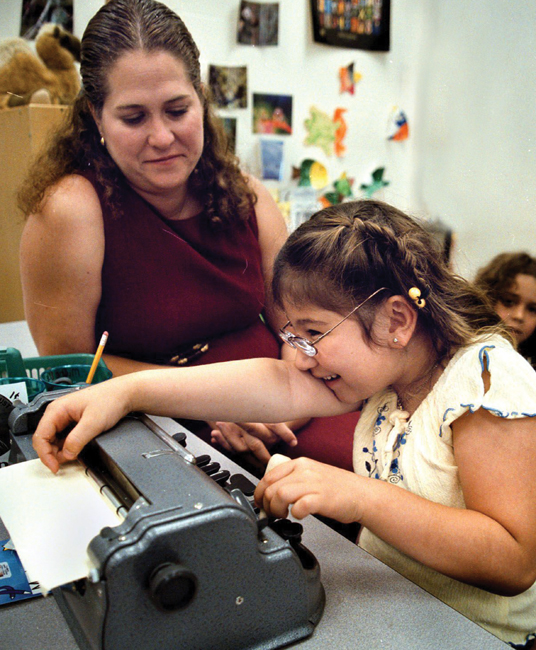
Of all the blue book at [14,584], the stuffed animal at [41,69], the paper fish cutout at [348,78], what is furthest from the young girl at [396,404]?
the paper fish cutout at [348,78]

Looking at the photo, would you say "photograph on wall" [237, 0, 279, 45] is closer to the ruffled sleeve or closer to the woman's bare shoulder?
the woman's bare shoulder

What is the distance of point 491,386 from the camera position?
78 centimetres

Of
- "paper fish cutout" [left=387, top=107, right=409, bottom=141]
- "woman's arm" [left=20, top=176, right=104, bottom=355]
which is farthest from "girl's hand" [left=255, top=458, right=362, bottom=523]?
"paper fish cutout" [left=387, top=107, right=409, bottom=141]

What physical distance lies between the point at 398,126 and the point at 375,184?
262 millimetres

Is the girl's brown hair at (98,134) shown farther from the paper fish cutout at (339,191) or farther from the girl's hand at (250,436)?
the paper fish cutout at (339,191)

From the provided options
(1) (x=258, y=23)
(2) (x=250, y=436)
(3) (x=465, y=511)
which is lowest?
(2) (x=250, y=436)

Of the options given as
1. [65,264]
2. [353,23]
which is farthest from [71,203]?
[353,23]

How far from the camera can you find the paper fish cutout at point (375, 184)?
2.64 metres

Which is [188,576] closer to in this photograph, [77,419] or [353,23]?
[77,419]

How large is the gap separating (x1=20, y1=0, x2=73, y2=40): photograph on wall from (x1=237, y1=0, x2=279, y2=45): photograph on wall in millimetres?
723

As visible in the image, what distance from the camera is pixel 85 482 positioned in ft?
2.38

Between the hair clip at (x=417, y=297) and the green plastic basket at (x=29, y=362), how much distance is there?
612mm

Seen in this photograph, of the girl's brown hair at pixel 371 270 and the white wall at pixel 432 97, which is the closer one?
the girl's brown hair at pixel 371 270

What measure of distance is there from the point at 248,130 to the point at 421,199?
77 centimetres
